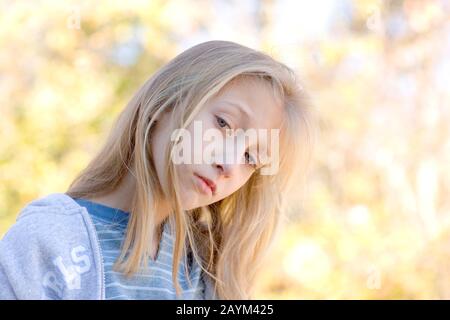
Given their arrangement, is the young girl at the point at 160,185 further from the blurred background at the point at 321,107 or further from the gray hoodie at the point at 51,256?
the blurred background at the point at 321,107

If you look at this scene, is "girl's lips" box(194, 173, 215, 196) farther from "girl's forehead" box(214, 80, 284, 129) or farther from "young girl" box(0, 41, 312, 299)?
"girl's forehead" box(214, 80, 284, 129)

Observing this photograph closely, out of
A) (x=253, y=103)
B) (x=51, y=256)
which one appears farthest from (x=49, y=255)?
(x=253, y=103)

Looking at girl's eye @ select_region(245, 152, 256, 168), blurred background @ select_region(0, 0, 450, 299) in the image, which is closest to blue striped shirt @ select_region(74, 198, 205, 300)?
girl's eye @ select_region(245, 152, 256, 168)

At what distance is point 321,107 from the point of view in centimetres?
375

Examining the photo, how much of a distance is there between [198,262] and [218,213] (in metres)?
0.14

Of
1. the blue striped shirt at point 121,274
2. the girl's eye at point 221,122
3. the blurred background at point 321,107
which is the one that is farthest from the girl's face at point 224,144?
the blurred background at point 321,107

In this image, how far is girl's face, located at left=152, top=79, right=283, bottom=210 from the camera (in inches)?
45.0

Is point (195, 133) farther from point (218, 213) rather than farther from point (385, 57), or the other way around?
point (385, 57)

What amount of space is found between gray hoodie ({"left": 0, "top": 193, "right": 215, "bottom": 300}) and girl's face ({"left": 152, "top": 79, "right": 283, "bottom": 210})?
0.18 metres

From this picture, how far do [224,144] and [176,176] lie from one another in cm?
10

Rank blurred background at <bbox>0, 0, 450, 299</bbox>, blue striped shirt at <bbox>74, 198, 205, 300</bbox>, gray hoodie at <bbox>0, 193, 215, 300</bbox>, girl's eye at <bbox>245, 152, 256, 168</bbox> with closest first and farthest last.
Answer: gray hoodie at <bbox>0, 193, 215, 300</bbox>, blue striped shirt at <bbox>74, 198, 205, 300</bbox>, girl's eye at <bbox>245, 152, 256, 168</bbox>, blurred background at <bbox>0, 0, 450, 299</bbox>

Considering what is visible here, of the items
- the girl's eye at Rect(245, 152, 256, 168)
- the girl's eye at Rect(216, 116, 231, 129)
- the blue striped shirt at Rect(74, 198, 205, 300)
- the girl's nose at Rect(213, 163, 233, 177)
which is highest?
the girl's eye at Rect(216, 116, 231, 129)

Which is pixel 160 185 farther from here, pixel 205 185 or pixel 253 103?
pixel 253 103

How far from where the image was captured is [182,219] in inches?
45.8
